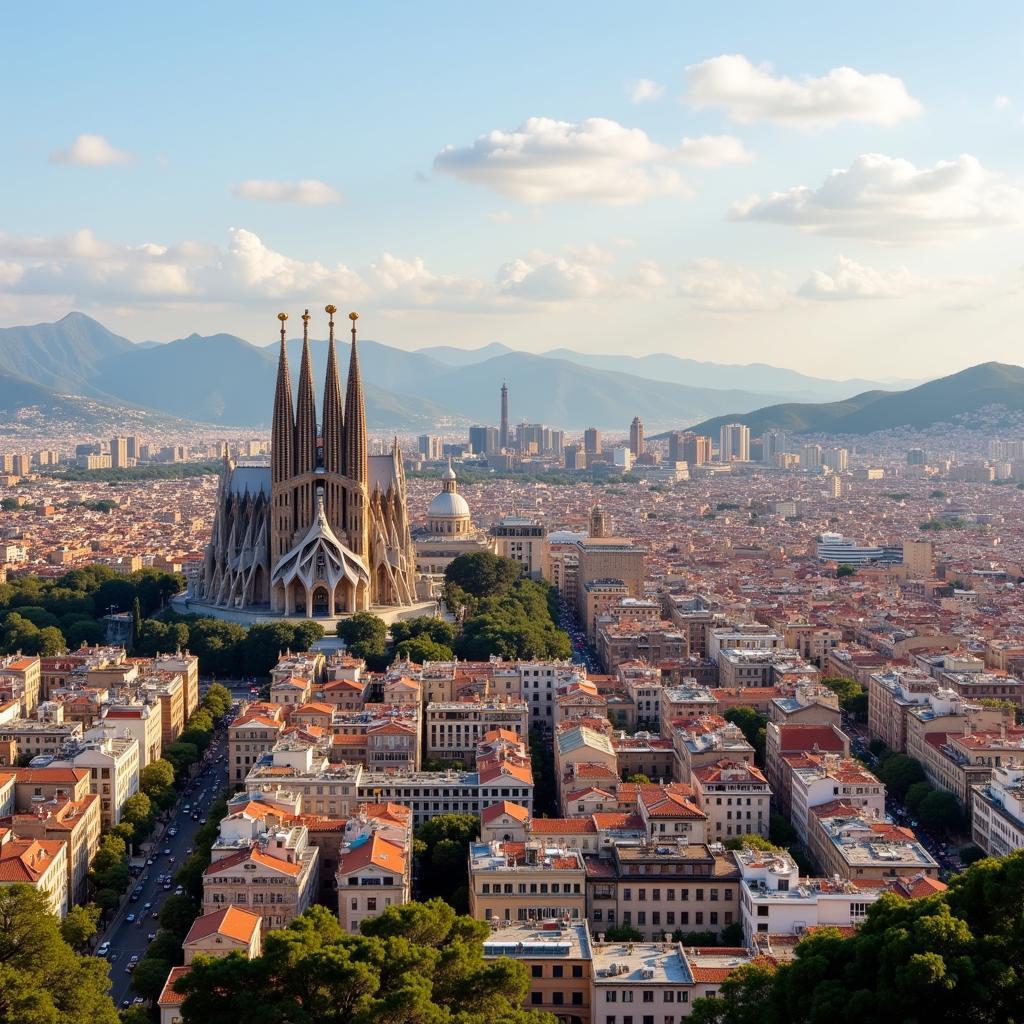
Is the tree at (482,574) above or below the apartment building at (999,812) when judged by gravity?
above

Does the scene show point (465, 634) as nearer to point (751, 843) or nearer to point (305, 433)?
point (305, 433)

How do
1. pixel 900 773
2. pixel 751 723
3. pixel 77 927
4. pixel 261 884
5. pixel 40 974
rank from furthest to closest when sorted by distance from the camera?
pixel 751 723, pixel 900 773, pixel 261 884, pixel 77 927, pixel 40 974

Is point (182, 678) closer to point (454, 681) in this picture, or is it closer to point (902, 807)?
point (454, 681)

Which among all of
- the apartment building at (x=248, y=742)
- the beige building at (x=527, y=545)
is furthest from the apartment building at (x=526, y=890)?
the beige building at (x=527, y=545)

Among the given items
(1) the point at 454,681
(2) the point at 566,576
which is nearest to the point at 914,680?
(1) the point at 454,681

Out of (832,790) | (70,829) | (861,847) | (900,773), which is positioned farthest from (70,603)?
(861,847)

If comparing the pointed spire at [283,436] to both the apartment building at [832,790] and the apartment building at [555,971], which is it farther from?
the apartment building at [555,971]
